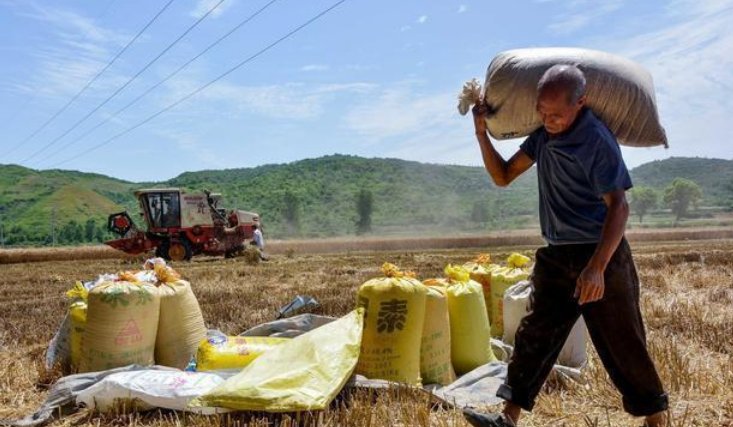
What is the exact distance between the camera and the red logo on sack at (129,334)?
3.38 m

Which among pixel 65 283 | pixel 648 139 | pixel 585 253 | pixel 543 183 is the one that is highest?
pixel 648 139

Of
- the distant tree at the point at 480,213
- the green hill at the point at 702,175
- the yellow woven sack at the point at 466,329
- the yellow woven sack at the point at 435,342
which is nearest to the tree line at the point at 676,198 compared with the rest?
the green hill at the point at 702,175

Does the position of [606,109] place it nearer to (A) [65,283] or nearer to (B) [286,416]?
(B) [286,416]

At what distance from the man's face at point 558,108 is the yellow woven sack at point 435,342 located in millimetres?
1440

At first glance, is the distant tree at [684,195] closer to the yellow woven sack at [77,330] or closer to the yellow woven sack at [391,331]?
the yellow woven sack at [391,331]

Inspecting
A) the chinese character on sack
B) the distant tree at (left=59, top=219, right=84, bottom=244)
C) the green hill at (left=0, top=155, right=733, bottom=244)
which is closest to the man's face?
the chinese character on sack

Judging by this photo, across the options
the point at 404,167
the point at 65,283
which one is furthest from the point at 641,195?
the point at 65,283

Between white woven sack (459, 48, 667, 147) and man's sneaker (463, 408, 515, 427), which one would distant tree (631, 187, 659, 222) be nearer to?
white woven sack (459, 48, 667, 147)

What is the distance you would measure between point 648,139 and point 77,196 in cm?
11985

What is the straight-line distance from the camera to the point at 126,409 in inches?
107

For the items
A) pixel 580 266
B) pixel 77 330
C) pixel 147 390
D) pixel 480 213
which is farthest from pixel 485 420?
pixel 480 213

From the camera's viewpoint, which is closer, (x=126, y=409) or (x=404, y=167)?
(x=126, y=409)

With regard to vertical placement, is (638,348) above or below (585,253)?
below

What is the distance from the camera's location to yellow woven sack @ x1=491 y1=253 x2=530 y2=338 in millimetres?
4309
